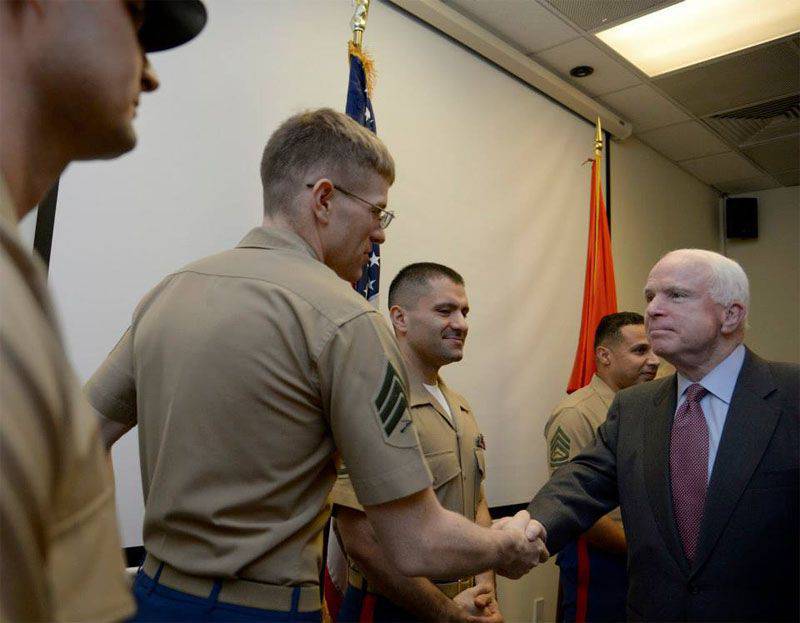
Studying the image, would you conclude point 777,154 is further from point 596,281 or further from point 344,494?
point 344,494

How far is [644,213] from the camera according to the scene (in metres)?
4.99

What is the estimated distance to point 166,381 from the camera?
1104 millimetres

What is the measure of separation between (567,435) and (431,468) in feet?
2.86

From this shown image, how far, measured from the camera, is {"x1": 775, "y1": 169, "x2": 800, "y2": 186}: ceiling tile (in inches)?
218

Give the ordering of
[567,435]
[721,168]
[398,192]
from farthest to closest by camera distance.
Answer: [721,168] → [398,192] → [567,435]

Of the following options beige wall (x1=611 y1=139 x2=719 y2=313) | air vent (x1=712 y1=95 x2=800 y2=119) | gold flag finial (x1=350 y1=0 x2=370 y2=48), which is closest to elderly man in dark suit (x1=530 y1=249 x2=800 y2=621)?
gold flag finial (x1=350 y1=0 x2=370 y2=48)


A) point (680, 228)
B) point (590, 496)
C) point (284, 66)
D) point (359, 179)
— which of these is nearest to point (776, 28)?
point (680, 228)

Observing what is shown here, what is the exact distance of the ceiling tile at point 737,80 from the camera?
12.4 feet

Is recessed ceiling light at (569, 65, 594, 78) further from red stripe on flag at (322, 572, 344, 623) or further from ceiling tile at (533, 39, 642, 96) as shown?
red stripe on flag at (322, 572, 344, 623)

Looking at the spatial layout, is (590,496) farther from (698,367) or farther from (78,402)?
(78,402)

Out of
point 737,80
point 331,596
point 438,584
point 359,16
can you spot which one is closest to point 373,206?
point 438,584

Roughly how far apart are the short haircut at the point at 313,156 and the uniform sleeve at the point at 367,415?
0.38 m

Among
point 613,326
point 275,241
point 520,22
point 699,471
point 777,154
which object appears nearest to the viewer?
point 275,241

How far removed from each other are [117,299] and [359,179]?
43.9 inches
